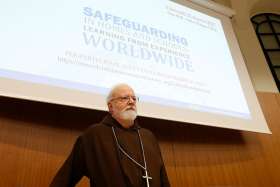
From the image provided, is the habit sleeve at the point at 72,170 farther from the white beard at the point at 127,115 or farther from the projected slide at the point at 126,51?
the projected slide at the point at 126,51

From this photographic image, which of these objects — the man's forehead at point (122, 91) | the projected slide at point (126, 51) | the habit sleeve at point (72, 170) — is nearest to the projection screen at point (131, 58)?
the projected slide at point (126, 51)

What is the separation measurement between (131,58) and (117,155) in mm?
1098

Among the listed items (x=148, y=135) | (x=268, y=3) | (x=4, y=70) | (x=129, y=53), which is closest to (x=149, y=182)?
(x=148, y=135)

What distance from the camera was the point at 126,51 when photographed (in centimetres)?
250

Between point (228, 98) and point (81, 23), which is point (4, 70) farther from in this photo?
point (228, 98)

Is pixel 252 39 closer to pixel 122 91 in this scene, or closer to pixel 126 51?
pixel 126 51

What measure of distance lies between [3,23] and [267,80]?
351cm

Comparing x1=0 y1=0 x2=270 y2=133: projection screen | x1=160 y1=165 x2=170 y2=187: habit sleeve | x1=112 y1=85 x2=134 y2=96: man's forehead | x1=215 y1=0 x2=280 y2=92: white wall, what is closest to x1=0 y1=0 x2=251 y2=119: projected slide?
x1=0 y1=0 x2=270 y2=133: projection screen

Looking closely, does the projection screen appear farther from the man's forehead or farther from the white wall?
the white wall

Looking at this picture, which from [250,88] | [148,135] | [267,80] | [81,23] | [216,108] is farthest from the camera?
[267,80]

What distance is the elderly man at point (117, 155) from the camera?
58.7 inches

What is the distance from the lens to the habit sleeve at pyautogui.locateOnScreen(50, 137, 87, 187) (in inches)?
58.4

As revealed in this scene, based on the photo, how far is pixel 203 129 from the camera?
2.86m

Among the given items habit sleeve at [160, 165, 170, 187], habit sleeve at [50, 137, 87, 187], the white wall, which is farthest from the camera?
the white wall
